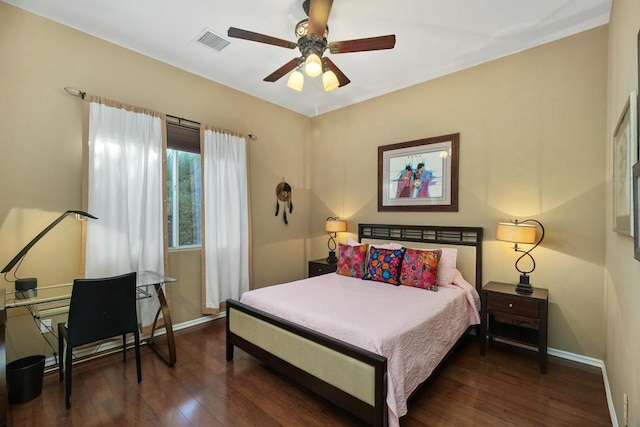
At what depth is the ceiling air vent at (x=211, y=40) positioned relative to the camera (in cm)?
283

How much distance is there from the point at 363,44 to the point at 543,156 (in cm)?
218

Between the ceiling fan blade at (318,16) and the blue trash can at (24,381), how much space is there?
10.8 ft

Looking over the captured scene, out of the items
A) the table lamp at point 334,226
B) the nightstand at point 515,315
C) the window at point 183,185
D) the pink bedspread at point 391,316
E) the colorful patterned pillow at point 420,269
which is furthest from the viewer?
the table lamp at point 334,226

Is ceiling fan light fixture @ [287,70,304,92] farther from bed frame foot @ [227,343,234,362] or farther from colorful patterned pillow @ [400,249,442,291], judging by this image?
bed frame foot @ [227,343,234,362]

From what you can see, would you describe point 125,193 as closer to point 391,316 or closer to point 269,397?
point 269,397

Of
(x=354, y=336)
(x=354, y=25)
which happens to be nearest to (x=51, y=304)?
(x=354, y=336)

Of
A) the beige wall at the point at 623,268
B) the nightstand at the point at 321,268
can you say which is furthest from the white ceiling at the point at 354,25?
the nightstand at the point at 321,268

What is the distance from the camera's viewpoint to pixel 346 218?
4.60 metres

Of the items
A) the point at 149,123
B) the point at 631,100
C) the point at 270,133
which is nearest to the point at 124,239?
the point at 149,123

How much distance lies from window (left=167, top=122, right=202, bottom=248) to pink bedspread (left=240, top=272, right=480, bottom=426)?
4.38 feet

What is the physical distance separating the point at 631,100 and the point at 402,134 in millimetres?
2547

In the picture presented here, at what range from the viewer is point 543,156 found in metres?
2.90

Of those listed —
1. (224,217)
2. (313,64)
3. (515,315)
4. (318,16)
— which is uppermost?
(318,16)

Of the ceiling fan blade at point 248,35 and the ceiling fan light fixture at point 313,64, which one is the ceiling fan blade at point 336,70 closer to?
the ceiling fan light fixture at point 313,64
